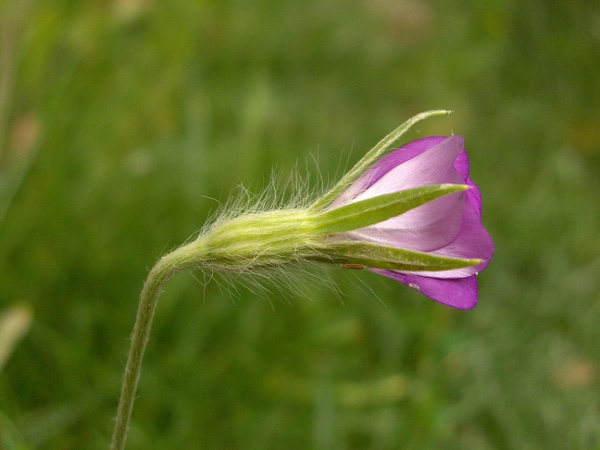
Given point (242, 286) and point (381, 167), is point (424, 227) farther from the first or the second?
point (242, 286)

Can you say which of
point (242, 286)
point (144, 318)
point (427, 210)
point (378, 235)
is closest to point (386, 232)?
point (378, 235)

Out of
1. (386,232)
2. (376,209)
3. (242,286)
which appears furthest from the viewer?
(242,286)

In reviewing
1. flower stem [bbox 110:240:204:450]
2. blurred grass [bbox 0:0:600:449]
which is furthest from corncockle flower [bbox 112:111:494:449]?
blurred grass [bbox 0:0:600:449]

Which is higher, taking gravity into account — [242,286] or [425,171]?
[425,171]

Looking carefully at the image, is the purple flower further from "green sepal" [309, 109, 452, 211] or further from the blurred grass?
the blurred grass

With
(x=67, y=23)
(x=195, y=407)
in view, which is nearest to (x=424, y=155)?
(x=195, y=407)

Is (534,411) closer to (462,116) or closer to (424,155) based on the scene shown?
(424,155)

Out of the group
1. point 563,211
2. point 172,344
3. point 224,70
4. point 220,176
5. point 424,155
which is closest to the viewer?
point 424,155
